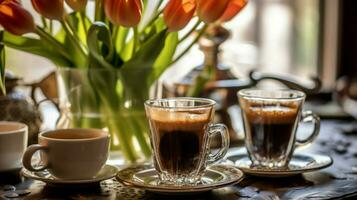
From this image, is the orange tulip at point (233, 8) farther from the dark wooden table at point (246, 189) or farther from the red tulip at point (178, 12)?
the dark wooden table at point (246, 189)

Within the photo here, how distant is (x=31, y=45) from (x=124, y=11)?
0.22 meters

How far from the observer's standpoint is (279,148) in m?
1.11


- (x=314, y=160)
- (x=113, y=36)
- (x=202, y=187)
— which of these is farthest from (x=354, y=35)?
(x=202, y=187)

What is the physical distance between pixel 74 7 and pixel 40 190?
0.28 metres

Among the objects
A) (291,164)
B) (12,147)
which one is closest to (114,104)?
(12,147)

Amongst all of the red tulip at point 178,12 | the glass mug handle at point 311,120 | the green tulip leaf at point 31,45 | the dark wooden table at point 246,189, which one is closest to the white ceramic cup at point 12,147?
the dark wooden table at point 246,189

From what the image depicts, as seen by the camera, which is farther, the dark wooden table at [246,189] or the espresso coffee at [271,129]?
the espresso coffee at [271,129]

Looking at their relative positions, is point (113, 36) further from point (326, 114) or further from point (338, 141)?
point (326, 114)

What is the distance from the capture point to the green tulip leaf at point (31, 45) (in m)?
1.14

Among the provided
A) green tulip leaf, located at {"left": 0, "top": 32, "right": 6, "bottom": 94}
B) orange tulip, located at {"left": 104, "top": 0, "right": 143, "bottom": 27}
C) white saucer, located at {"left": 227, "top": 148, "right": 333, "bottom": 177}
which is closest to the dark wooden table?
white saucer, located at {"left": 227, "top": 148, "right": 333, "bottom": 177}

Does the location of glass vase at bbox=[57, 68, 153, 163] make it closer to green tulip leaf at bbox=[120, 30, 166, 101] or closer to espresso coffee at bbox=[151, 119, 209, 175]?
green tulip leaf at bbox=[120, 30, 166, 101]

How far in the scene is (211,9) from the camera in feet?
3.45

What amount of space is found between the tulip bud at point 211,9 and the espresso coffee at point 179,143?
17cm

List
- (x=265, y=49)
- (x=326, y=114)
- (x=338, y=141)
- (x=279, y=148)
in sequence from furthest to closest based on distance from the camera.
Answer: (x=265, y=49) < (x=326, y=114) < (x=338, y=141) < (x=279, y=148)
